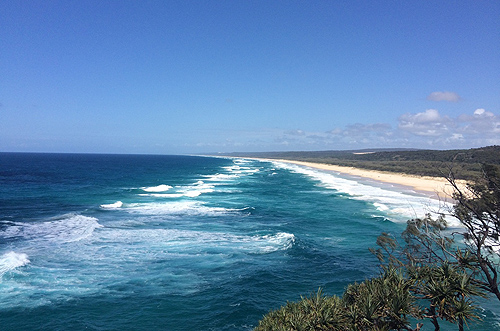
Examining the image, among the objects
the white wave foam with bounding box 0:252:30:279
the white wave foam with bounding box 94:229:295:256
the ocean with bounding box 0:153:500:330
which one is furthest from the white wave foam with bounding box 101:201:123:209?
the white wave foam with bounding box 0:252:30:279

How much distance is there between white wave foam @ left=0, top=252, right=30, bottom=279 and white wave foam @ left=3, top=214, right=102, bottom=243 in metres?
3.86

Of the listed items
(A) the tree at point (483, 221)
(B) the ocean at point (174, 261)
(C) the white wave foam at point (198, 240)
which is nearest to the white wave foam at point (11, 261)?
(B) the ocean at point (174, 261)

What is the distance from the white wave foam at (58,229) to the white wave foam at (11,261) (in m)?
3.86

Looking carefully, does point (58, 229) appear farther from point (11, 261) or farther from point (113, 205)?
point (113, 205)

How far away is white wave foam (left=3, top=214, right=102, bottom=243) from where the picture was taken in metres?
28.0

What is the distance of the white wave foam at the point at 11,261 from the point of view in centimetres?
2092

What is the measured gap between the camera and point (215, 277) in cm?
2083

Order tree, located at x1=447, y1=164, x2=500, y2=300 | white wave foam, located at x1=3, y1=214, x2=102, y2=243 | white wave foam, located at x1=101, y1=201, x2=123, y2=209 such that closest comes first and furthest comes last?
tree, located at x1=447, y1=164, x2=500, y2=300, white wave foam, located at x1=3, y1=214, x2=102, y2=243, white wave foam, located at x1=101, y1=201, x2=123, y2=209

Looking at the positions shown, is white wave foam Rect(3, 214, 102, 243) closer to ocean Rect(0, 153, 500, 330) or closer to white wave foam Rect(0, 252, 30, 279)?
ocean Rect(0, 153, 500, 330)

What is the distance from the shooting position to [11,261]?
2197 cm

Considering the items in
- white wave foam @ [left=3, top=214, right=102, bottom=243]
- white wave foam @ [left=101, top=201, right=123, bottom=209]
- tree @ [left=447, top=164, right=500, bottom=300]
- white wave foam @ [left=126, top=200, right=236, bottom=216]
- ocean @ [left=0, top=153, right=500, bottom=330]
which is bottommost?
ocean @ [left=0, top=153, right=500, bottom=330]

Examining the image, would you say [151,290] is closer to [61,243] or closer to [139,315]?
[139,315]

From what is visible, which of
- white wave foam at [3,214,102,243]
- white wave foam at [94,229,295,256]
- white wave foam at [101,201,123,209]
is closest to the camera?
white wave foam at [94,229,295,256]

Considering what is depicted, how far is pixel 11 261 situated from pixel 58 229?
917 centimetres
